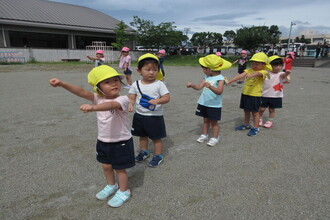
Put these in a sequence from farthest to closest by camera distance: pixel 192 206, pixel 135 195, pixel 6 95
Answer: pixel 6 95, pixel 135 195, pixel 192 206

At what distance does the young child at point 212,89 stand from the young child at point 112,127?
4.21ft

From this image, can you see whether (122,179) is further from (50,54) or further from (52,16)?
(52,16)

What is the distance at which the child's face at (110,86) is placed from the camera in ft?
6.84

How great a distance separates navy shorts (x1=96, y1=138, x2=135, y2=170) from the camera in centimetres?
225

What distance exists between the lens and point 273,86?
444cm

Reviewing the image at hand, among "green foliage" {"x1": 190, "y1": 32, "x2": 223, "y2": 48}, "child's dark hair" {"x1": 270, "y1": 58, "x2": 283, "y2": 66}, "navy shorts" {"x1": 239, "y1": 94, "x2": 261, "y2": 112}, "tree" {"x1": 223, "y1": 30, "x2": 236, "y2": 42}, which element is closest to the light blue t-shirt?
"navy shorts" {"x1": 239, "y1": 94, "x2": 261, "y2": 112}

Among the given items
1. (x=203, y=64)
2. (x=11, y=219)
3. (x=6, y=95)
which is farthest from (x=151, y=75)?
(x=6, y=95)

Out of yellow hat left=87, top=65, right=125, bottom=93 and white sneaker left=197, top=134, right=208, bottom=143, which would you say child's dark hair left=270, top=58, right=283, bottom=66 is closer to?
white sneaker left=197, top=134, right=208, bottom=143

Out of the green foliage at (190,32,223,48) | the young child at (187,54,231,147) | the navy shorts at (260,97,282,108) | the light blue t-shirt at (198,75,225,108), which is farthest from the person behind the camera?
the green foliage at (190,32,223,48)

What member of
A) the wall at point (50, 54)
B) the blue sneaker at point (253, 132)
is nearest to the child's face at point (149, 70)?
the blue sneaker at point (253, 132)

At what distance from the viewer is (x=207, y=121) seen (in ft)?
12.8

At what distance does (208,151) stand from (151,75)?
155 cm

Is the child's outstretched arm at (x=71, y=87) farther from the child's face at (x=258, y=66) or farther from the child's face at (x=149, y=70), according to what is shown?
the child's face at (x=258, y=66)

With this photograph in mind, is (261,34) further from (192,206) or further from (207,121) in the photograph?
(192,206)
